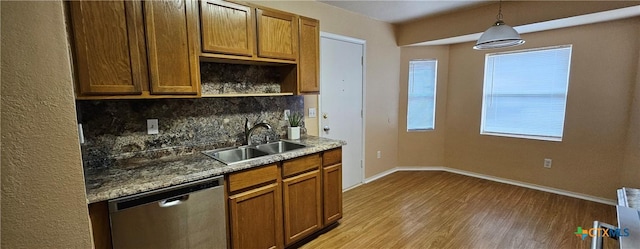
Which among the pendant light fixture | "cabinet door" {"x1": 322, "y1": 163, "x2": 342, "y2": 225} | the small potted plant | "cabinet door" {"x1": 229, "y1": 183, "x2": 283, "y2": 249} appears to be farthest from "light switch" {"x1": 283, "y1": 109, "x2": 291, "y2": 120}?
the pendant light fixture

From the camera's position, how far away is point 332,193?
2.56m

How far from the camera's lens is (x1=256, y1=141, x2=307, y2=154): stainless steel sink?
101 inches

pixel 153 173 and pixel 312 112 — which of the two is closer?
pixel 153 173

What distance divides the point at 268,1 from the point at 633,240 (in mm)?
2829

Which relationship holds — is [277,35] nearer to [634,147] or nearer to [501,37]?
[501,37]

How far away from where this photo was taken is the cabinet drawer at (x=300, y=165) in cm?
214

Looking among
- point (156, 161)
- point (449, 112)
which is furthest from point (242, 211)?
point (449, 112)

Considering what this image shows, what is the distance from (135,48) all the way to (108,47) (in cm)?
13

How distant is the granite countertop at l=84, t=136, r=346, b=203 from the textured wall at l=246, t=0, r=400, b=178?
189 cm

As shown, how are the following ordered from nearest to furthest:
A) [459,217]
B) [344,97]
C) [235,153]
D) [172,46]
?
[172,46]
[235,153]
[459,217]
[344,97]

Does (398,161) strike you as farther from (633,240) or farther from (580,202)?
(633,240)

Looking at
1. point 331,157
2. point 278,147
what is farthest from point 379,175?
point 278,147

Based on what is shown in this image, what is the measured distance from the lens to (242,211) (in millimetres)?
1909

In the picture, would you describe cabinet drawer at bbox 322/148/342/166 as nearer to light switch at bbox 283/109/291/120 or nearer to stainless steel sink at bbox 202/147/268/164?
stainless steel sink at bbox 202/147/268/164
